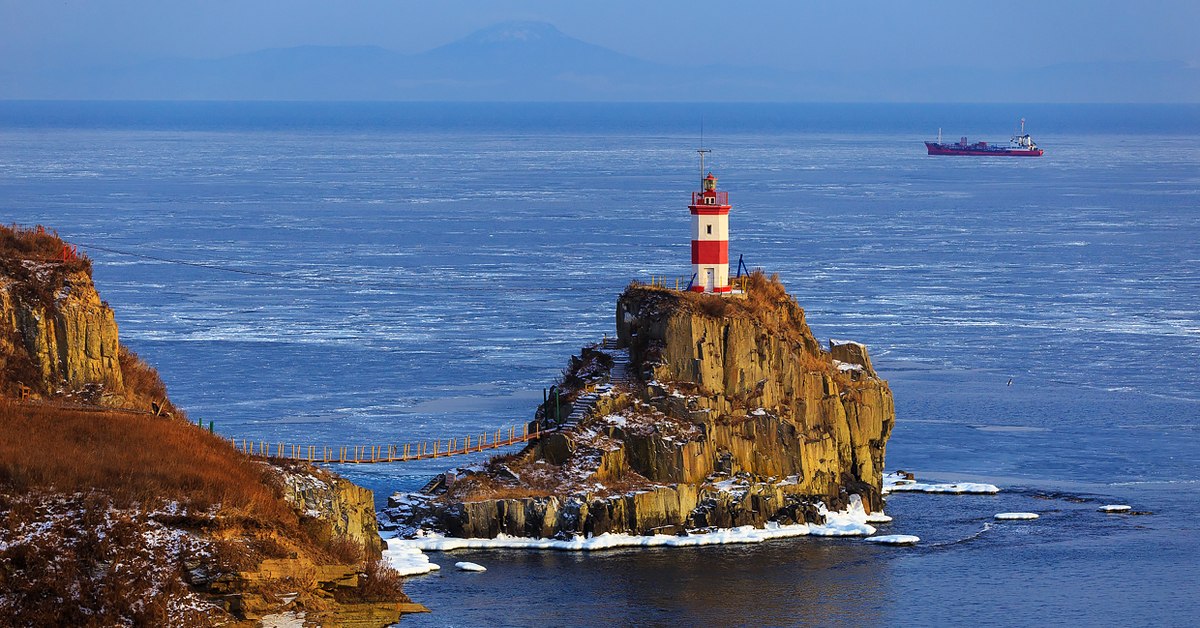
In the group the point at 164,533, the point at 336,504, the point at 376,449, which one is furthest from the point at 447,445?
the point at 164,533

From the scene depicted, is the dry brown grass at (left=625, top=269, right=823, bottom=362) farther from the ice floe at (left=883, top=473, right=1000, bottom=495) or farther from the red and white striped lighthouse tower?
the ice floe at (left=883, top=473, right=1000, bottom=495)

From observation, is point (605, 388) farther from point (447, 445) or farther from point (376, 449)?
point (376, 449)

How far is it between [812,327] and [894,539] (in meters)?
35.0

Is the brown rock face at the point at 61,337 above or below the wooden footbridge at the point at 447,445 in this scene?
above

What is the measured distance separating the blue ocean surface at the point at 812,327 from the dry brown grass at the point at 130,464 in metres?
7.59

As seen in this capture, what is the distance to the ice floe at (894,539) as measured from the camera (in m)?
57.4

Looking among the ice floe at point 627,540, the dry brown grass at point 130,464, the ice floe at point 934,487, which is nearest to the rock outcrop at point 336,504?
the dry brown grass at point 130,464

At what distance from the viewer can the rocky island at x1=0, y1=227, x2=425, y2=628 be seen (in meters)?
36.1

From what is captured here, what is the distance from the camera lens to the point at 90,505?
37.4 metres

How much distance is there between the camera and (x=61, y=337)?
54062 millimetres

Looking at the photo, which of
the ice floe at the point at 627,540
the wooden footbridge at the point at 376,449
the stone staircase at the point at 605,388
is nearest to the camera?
the ice floe at the point at 627,540

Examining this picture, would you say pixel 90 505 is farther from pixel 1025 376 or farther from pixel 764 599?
pixel 1025 376

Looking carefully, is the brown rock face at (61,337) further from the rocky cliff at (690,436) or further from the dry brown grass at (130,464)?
the rocky cliff at (690,436)

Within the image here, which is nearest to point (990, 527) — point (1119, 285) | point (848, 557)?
point (848, 557)
